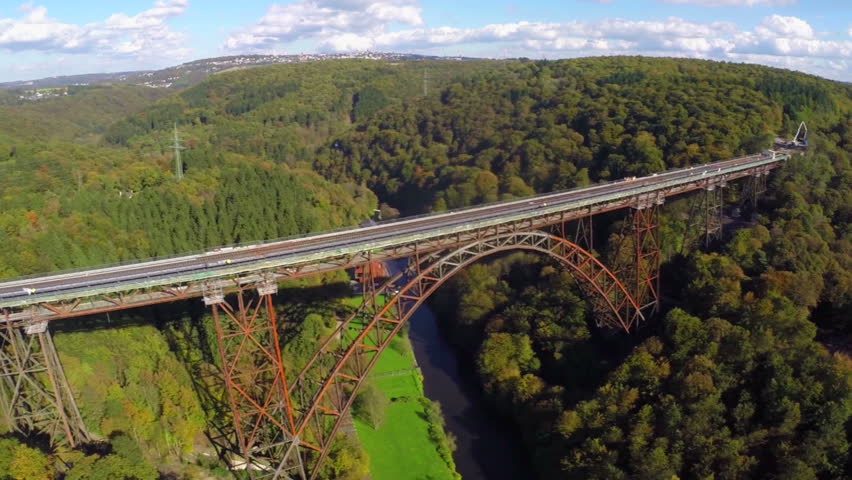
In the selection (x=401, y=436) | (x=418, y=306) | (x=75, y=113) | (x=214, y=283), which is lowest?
(x=401, y=436)

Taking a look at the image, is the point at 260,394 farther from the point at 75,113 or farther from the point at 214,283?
the point at 75,113

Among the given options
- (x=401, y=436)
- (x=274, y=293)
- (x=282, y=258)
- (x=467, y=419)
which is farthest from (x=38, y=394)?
(x=467, y=419)

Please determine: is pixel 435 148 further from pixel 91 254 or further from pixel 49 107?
pixel 49 107

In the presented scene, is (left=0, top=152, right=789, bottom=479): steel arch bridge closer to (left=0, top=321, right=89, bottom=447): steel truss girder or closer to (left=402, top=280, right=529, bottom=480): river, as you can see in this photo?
(left=0, top=321, right=89, bottom=447): steel truss girder


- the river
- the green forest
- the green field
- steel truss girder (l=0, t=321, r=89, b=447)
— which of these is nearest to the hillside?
the green forest

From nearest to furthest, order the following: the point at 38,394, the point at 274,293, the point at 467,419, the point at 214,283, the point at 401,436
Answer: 1. the point at 214,283
2. the point at 38,394
3. the point at 274,293
4. the point at 401,436
5. the point at 467,419

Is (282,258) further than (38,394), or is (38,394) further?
(282,258)

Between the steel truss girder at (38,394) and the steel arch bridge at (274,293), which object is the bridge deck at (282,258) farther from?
the steel truss girder at (38,394)
